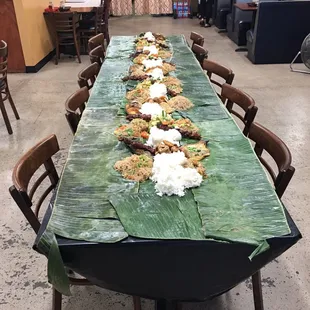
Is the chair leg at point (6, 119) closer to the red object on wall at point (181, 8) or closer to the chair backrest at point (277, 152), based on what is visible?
the chair backrest at point (277, 152)

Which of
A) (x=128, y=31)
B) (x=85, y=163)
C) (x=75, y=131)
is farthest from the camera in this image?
(x=128, y=31)

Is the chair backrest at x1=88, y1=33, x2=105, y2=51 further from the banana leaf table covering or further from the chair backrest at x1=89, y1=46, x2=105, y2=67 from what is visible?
the banana leaf table covering

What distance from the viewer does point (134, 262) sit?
1169 mm

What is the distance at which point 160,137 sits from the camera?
1.68 meters

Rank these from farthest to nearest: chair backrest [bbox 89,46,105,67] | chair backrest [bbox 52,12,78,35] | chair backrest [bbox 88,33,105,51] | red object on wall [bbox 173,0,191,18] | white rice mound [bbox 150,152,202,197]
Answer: red object on wall [bbox 173,0,191,18], chair backrest [bbox 52,12,78,35], chair backrest [bbox 88,33,105,51], chair backrest [bbox 89,46,105,67], white rice mound [bbox 150,152,202,197]

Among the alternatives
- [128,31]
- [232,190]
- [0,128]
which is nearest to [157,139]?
[232,190]

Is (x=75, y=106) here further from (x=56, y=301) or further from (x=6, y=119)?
(x=6, y=119)

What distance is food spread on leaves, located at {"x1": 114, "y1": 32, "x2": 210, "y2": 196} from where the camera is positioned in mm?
1390

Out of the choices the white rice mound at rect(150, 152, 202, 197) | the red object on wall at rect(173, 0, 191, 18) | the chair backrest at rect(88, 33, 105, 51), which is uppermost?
the white rice mound at rect(150, 152, 202, 197)

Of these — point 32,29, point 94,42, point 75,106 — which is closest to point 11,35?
point 32,29

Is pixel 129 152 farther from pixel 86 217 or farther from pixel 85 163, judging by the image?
pixel 86 217

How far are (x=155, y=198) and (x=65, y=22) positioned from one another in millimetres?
5297

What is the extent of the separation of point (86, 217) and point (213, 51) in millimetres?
5889

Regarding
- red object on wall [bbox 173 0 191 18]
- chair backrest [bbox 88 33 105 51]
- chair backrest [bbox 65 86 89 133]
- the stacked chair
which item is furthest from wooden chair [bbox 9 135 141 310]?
red object on wall [bbox 173 0 191 18]
